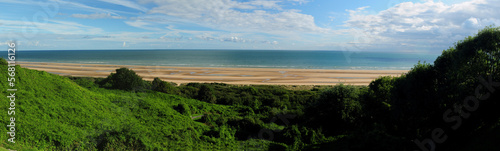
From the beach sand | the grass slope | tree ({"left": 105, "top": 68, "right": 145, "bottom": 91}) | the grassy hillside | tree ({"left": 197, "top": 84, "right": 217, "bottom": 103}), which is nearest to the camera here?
the grass slope

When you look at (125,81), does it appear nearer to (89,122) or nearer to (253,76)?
(89,122)

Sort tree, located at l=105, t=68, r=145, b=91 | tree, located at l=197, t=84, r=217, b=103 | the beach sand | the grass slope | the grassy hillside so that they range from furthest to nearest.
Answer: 1. the beach sand
2. tree, located at l=197, t=84, r=217, b=103
3. tree, located at l=105, t=68, r=145, b=91
4. the grassy hillside
5. the grass slope

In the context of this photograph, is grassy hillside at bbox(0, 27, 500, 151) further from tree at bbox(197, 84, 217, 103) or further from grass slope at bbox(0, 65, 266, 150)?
tree at bbox(197, 84, 217, 103)

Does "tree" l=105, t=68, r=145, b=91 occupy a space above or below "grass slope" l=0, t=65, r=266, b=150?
above

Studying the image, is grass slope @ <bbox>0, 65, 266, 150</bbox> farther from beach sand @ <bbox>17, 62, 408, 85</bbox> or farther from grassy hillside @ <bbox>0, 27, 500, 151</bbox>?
beach sand @ <bbox>17, 62, 408, 85</bbox>

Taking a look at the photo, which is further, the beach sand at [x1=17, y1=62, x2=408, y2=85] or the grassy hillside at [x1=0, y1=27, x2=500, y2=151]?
the beach sand at [x1=17, y1=62, x2=408, y2=85]

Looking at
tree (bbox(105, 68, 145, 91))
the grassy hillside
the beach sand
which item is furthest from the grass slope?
the beach sand

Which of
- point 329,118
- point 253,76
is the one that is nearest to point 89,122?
point 329,118

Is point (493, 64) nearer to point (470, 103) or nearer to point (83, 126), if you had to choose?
point (470, 103)

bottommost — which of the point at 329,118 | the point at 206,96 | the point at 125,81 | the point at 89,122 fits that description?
the point at 329,118

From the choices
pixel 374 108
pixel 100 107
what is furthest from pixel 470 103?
pixel 100 107

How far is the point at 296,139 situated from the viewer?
1644cm

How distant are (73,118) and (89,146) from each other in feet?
11.1

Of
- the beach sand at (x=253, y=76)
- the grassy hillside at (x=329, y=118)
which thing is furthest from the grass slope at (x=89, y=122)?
the beach sand at (x=253, y=76)
